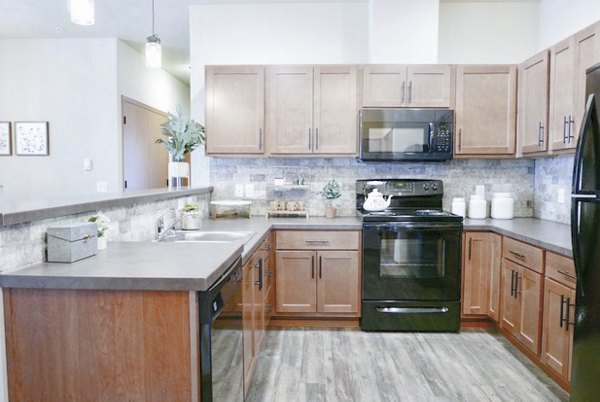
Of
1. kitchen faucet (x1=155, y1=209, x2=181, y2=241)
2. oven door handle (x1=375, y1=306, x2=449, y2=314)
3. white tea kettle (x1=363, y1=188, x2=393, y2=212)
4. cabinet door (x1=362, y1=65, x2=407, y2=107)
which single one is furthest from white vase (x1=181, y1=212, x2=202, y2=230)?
cabinet door (x1=362, y1=65, x2=407, y2=107)

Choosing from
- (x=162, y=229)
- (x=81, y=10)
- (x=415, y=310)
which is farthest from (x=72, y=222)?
(x=415, y=310)

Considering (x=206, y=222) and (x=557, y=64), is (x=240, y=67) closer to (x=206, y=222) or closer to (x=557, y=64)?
(x=206, y=222)

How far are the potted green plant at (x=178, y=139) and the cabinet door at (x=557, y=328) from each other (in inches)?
104

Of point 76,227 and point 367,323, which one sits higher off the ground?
point 76,227

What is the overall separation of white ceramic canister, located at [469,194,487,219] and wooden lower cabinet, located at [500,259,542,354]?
2.02 ft

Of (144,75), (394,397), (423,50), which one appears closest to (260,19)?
(423,50)

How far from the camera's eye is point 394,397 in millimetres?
2229

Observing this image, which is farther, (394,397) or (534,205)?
(534,205)

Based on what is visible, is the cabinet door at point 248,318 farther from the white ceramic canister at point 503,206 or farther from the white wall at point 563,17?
the white wall at point 563,17

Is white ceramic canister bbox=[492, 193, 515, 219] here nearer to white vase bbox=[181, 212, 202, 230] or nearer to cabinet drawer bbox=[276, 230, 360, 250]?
cabinet drawer bbox=[276, 230, 360, 250]

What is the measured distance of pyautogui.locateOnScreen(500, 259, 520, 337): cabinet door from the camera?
2.76 m

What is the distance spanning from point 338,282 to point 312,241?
0.39 meters

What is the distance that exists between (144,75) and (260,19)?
8.11ft

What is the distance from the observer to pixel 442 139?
3.29m
